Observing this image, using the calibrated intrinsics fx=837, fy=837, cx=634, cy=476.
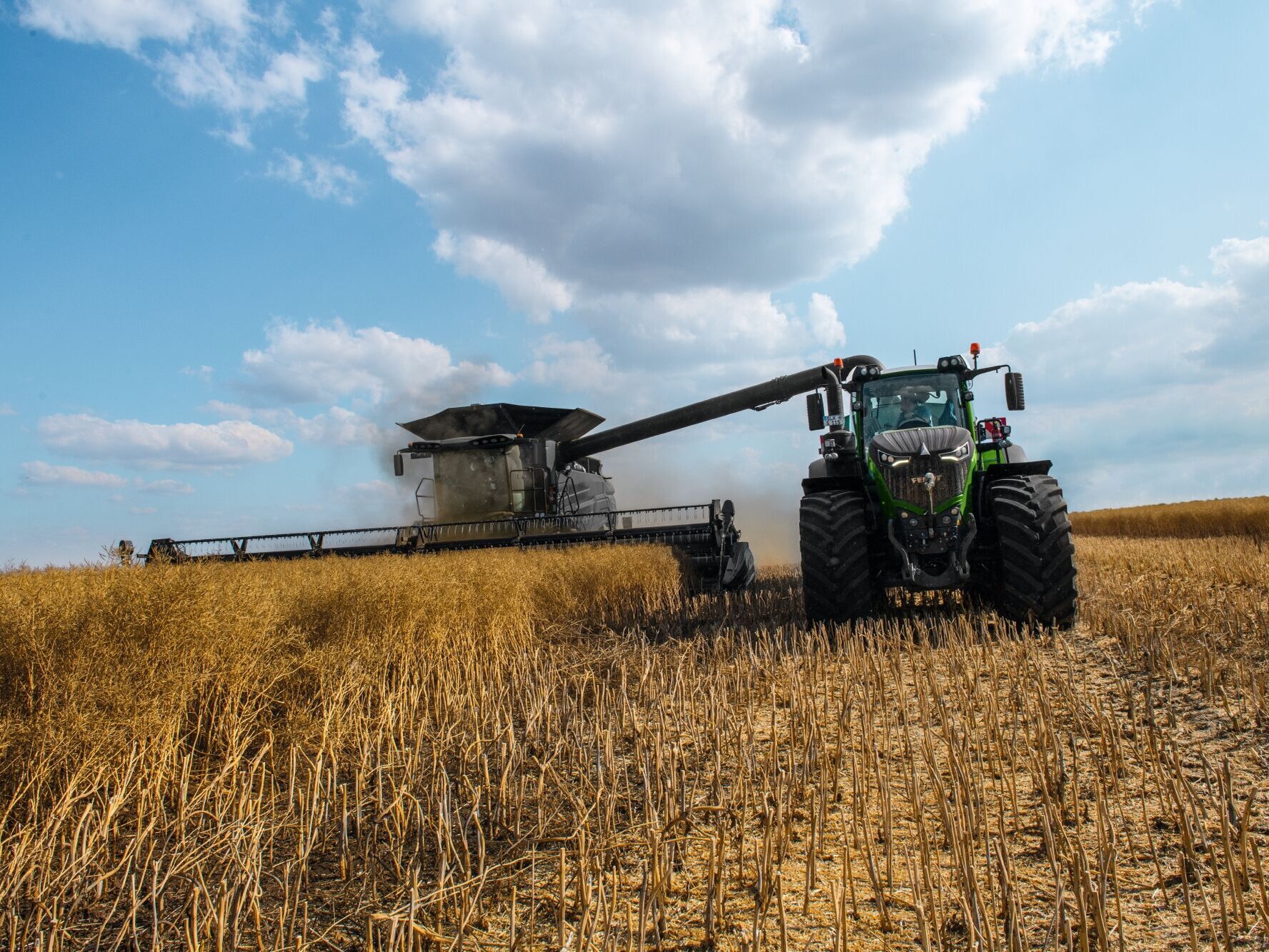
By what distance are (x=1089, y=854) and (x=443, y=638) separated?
12.8ft

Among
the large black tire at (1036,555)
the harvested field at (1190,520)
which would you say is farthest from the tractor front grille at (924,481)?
the harvested field at (1190,520)

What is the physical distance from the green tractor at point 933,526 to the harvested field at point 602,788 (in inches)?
31.7

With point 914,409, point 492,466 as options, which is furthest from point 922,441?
point 492,466

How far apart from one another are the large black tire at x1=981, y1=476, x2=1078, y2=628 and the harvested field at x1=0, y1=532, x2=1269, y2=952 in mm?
603

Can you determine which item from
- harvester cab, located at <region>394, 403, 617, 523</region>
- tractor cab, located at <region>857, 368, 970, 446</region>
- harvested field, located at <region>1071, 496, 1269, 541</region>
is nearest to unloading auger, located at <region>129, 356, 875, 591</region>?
harvester cab, located at <region>394, 403, 617, 523</region>

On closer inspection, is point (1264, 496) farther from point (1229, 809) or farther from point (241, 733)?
point (241, 733)

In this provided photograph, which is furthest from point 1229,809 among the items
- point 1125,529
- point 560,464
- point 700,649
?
point 1125,529

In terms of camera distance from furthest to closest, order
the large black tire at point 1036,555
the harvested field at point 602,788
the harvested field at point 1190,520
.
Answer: the harvested field at point 1190,520 < the large black tire at point 1036,555 < the harvested field at point 602,788

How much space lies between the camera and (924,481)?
6016mm

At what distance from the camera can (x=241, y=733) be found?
3.57 m

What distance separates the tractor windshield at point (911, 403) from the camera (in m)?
6.95

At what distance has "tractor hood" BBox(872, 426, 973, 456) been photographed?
19.8 feet

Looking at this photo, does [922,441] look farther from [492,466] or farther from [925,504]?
[492,466]

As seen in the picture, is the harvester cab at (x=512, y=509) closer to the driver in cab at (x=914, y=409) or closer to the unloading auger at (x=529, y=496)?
the unloading auger at (x=529, y=496)
